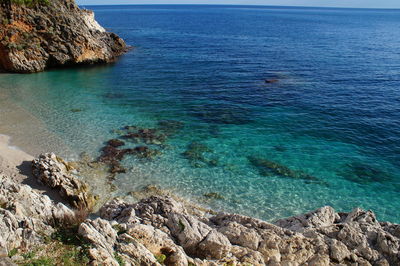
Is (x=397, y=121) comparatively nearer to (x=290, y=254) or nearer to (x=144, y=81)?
(x=290, y=254)

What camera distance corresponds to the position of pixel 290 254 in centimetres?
1493

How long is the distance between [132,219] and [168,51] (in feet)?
220

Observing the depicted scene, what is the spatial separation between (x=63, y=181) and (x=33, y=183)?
2521 mm

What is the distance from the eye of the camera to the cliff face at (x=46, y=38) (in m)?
54.0

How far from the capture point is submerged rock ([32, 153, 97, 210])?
75.2 feet

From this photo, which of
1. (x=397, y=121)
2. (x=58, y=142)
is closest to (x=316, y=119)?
(x=397, y=121)

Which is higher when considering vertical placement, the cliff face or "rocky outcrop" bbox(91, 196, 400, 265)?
the cliff face

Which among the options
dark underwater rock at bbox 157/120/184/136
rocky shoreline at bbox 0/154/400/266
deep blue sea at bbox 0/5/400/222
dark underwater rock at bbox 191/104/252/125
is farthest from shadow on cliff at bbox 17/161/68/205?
dark underwater rock at bbox 191/104/252/125

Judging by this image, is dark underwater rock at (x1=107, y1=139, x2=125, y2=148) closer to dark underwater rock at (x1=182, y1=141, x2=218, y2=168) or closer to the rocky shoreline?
dark underwater rock at (x1=182, y1=141, x2=218, y2=168)

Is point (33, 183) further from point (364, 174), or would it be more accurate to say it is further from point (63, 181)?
point (364, 174)

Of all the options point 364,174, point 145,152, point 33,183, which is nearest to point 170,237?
point 33,183

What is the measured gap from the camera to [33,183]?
81.7 ft

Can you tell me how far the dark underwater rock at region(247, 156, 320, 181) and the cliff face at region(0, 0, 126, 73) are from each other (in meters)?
43.4

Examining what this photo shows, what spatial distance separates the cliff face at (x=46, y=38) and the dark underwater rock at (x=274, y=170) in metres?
43.4
